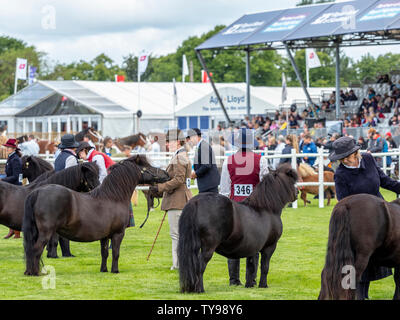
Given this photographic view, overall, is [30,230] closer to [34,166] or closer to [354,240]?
[34,166]

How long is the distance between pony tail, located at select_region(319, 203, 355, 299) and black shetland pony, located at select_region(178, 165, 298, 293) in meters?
1.23

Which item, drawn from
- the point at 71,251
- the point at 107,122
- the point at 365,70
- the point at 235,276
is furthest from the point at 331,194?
the point at 365,70

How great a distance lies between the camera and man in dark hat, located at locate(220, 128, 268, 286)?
8008 millimetres

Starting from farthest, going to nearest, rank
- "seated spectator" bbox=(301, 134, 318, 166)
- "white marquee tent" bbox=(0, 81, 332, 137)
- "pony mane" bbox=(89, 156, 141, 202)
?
1. "white marquee tent" bbox=(0, 81, 332, 137)
2. "seated spectator" bbox=(301, 134, 318, 166)
3. "pony mane" bbox=(89, 156, 141, 202)

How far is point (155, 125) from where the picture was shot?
40594 millimetres

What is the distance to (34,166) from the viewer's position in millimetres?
11555

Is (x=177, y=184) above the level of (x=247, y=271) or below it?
above

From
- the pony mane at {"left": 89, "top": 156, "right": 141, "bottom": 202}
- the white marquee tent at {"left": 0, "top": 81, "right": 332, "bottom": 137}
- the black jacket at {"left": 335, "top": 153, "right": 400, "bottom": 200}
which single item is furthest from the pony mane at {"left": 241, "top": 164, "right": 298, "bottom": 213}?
the white marquee tent at {"left": 0, "top": 81, "right": 332, "bottom": 137}

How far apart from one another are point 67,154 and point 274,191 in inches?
157

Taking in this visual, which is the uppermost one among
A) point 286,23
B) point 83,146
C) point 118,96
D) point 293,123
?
point 286,23

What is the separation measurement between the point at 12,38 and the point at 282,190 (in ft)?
269

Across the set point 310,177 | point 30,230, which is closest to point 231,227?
point 30,230

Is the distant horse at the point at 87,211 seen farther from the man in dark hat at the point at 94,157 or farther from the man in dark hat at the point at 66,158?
the man in dark hat at the point at 66,158

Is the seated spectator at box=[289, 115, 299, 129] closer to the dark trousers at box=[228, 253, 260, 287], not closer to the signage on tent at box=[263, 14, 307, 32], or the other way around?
the signage on tent at box=[263, 14, 307, 32]
